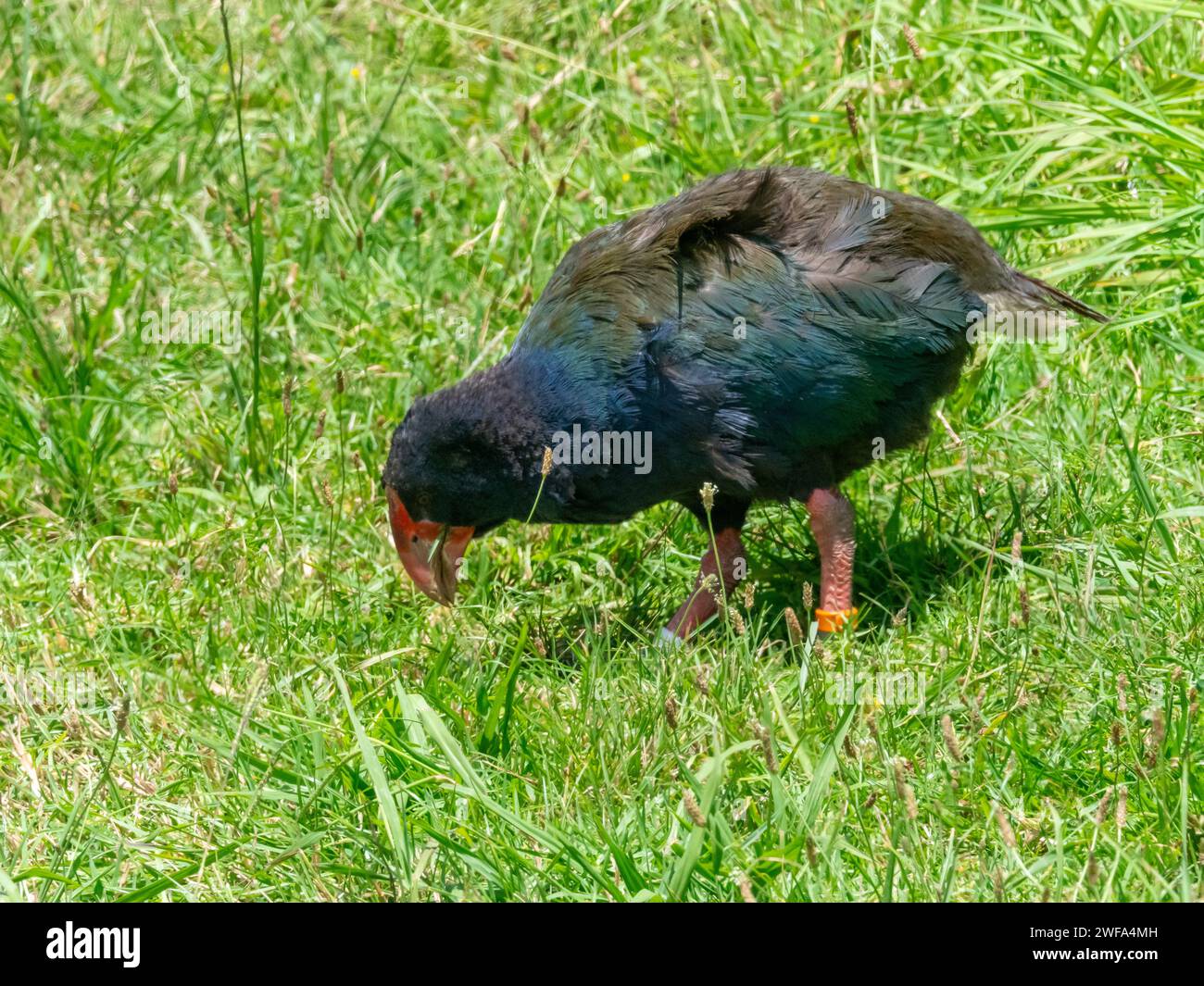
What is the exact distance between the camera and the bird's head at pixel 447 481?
3850 mm

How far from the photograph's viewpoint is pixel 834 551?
396cm

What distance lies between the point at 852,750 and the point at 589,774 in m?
0.50

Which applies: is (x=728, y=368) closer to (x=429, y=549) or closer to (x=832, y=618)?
(x=832, y=618)

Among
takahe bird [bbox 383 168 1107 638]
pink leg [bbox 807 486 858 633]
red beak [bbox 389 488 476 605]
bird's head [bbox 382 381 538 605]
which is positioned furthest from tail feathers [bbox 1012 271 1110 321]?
red beak [bbox 389 488 476 605]

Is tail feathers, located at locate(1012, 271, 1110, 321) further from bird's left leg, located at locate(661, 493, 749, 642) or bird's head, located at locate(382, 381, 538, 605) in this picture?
bird's head, located at locate(382, 381, 538, 605)

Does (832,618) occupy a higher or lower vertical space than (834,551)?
lower

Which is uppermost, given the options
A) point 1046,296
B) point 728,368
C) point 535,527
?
point 1046,296

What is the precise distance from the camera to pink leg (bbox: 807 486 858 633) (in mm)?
3918

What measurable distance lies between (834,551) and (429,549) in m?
1.00

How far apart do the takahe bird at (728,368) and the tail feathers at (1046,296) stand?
0.03 meters

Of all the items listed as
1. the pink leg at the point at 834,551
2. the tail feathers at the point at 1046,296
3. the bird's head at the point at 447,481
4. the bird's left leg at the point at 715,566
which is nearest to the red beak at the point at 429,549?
the bird's head at the point at 447,481

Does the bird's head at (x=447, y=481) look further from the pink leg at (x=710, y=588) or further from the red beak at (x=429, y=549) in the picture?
the pink leg at (x=710, y=588)

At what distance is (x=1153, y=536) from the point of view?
3.86 meters

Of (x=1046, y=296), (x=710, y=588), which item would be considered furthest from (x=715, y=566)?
(x=1046, y=296)
